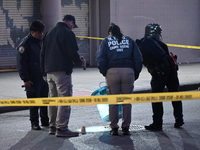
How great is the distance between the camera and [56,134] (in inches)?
304

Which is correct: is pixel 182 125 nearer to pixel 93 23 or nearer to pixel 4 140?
pixel 4 140

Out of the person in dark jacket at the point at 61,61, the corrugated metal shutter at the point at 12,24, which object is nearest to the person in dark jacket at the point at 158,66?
the person in dark jacket at the point at 61,61

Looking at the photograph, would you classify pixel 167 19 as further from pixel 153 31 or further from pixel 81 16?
pixel 153 31

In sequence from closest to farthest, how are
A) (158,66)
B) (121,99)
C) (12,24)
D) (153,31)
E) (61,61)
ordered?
(121,99) → (61,61) → (158,66) → (153,31) → (12,24)

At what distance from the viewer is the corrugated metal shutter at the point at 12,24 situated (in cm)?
1633

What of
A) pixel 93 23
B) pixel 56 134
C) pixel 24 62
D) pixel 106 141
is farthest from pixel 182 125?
pixel 93 23

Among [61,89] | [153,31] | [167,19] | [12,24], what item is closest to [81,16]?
[12,24]

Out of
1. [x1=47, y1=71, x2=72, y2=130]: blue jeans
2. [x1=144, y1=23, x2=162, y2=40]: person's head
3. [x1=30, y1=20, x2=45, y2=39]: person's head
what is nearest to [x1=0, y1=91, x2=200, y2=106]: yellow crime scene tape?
[x1=47, y1=71, x2=72, y2=130]: blue jeans

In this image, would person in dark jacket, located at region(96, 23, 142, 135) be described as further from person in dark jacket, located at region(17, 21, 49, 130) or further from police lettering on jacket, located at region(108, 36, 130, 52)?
person in dark jacket, located at region(17, 21, 49, 130)

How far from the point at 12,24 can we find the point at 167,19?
6102 millimetres

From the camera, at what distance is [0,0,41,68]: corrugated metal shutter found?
16328mm

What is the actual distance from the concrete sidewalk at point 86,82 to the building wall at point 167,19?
223cm

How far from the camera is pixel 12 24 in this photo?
16500 millimetres

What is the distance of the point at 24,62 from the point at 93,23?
10176mm
